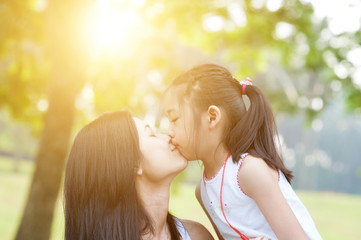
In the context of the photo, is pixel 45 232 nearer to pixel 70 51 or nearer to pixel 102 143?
pixel 70 51

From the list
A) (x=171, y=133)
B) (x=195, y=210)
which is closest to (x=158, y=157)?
(x=171, y=133)

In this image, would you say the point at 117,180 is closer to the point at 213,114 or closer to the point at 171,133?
the point at 171,133

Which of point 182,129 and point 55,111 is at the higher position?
point 55,111

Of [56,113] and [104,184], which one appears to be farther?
[56,113]

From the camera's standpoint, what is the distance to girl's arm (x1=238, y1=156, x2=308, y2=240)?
2502 millimetres

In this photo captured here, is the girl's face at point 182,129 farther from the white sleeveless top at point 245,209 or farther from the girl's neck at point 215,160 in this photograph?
the white sleeveless top at point 245,209

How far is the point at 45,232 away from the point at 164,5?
380 cm

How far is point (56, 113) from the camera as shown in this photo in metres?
6.39

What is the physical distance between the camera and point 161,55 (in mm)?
9750

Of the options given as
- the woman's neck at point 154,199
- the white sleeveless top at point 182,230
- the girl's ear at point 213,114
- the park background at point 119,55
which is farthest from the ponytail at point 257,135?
the park background at point 119,55

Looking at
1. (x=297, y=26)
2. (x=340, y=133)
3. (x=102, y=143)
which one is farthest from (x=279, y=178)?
(x=340, y=133)

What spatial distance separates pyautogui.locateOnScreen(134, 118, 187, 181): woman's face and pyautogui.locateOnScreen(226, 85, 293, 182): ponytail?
1.11 ft

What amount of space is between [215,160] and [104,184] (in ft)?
2.28

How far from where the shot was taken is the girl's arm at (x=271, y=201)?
2.50 m
